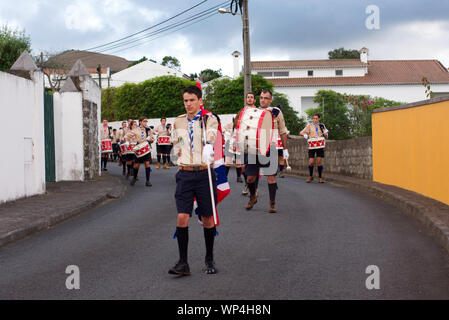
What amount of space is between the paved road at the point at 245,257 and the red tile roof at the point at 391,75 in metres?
52.3

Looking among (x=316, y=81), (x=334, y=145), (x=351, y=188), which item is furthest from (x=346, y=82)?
(x=351, y=188)

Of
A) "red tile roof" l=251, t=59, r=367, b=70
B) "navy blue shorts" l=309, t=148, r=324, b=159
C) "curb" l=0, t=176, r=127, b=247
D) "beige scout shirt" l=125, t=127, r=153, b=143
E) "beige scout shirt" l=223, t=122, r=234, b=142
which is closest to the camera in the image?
"curb" l=0, t=176, r=127, b=247

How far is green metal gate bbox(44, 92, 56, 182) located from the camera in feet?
50.5

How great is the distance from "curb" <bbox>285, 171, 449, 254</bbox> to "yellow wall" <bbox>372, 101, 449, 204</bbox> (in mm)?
224

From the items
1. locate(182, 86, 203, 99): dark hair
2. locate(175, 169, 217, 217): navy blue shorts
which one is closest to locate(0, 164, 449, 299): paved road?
locate(175, 169, 217, 217): navy blue shorts

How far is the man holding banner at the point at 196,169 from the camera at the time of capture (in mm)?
5656

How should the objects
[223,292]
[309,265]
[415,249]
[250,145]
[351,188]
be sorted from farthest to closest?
1. [351,188]
2. [250,145]
3. [415,249]
4. [309,265]
5. [223,292]

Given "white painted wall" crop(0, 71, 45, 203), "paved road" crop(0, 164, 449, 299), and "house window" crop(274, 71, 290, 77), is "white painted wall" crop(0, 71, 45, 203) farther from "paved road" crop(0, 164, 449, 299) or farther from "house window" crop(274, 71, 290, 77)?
"house window" crop(274, 71, 290, 77)

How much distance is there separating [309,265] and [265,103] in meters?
4.40

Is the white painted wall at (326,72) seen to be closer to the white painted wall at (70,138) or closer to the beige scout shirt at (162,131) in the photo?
the beige scout shirt at (162,131)

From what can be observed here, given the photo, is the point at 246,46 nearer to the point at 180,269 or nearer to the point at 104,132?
the point at 104,132

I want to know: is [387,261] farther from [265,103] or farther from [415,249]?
[265,103]

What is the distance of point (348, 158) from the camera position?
55.8 ft

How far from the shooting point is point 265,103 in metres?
9.77
